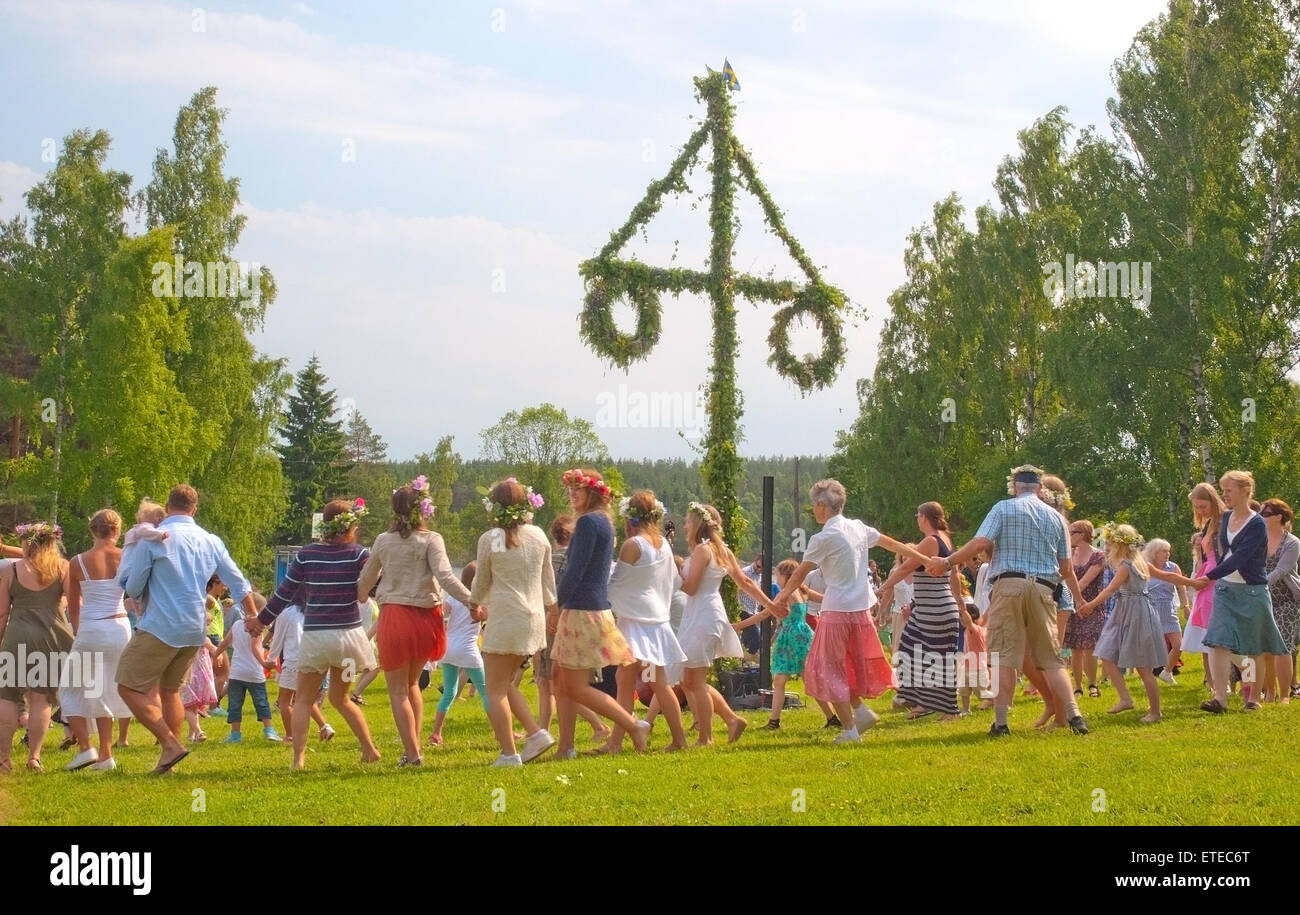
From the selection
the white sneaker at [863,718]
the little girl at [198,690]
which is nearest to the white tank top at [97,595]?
the little girl at [198,690]

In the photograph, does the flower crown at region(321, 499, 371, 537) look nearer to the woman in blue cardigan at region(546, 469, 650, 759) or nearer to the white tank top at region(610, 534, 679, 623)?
the woman in blue cardigan at region(546, 469, 650, 759)

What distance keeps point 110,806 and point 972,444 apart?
4232 centimetres

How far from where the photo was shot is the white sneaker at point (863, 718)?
10.7 metres

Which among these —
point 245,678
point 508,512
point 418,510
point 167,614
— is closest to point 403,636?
point 418,510

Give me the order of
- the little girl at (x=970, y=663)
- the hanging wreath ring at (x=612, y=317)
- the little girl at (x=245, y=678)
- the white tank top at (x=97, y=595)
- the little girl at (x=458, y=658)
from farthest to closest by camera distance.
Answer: the hanging wreath ring at (x=612, y=317)
the little girl at (x=245, y=678)
the little girl at (x=970, y=663)
the little girl at (x=458, y=658)
the white tank top at (x=97, y=595)

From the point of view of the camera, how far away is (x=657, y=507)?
10.5m

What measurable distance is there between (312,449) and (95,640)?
66364 mm

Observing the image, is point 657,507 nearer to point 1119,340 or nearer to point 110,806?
point 110,806

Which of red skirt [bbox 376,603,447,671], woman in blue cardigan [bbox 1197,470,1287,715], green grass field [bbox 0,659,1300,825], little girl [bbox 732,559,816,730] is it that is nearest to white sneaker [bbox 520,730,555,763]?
green grass field [bbox 0,659,1300,825]

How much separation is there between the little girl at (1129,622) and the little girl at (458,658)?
5.70 metres

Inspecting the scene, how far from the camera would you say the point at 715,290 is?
15891 mm

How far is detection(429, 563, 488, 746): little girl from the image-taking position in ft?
41.4

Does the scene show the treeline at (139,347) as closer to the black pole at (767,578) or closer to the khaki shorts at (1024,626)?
the black pole at (767,578)
